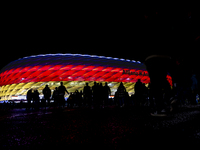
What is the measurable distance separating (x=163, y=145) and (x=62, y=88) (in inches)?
336

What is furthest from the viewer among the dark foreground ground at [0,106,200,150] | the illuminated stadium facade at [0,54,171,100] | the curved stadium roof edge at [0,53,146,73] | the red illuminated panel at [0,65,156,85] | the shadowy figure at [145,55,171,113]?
the curved stadium roof edge at [0,53,146,73]

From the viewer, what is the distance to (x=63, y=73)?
30031mm

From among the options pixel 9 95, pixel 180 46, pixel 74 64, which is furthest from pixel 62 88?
pixel 9 95

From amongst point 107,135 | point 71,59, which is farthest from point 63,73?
point 107,135

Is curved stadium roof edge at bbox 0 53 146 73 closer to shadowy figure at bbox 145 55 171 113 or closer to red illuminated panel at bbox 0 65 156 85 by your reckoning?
red illuminated panel at bbox 0 65 156 85

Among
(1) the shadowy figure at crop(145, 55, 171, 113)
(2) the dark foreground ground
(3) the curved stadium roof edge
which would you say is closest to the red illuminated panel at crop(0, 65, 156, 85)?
(3) the curved stadium roof edge

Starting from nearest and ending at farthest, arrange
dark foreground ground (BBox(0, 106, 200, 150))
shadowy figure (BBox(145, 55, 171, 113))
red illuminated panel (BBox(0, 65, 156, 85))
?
1. dark foreground ground (BBox(0, 106, 200, 150))
2. shadowy figure (BBox(145, 55, 171, 113))
3. red illuminated panel (BBox(0, 65, 156, 85))

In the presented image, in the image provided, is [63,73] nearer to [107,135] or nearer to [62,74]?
[62,74]

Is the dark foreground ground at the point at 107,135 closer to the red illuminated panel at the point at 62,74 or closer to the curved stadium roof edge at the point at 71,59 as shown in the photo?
the red illuminated panel at the point at 62,74

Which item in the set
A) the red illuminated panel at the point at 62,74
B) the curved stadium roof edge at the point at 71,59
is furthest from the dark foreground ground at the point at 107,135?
the curved stadium roof edge at the point at 71,59

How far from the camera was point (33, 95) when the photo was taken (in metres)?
10.5

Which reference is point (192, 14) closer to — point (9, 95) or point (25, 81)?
point (25, 81)

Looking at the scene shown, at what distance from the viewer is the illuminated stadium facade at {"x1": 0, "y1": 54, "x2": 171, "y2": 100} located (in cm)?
3002

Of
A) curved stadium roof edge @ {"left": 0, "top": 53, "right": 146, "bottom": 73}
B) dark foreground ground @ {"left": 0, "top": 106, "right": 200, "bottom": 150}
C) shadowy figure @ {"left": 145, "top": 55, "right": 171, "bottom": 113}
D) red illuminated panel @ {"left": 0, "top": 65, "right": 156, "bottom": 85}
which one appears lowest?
dark foreground ground @ {"left": 0, "top": 106, "right": 200, "bottom": 150}
